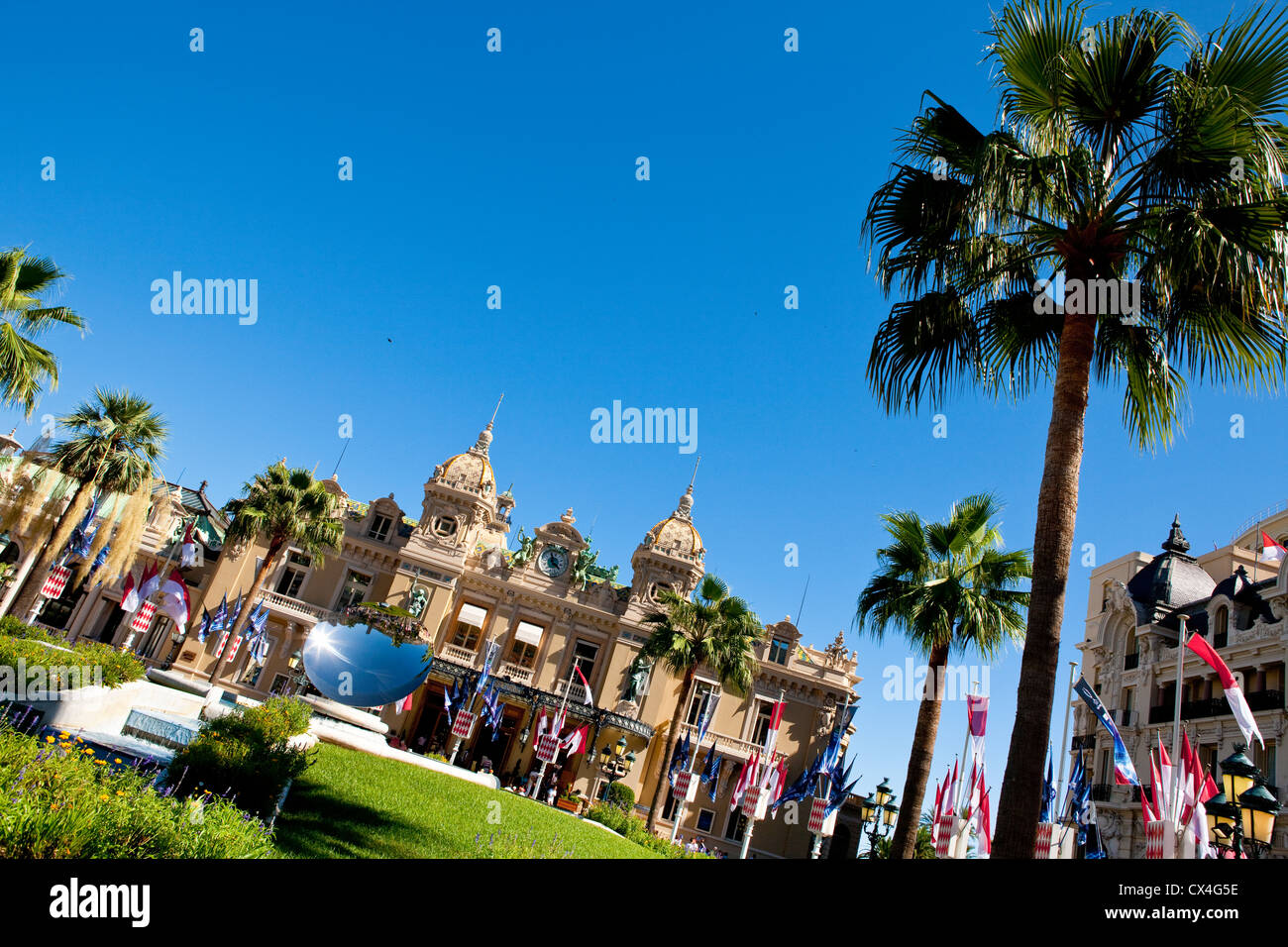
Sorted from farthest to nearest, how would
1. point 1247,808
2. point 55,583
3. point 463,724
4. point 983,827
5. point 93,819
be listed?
point 55,583, point 463,724, point 983,827, point 1247,808, point 93,819

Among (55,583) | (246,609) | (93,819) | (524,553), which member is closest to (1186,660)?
(524,553)

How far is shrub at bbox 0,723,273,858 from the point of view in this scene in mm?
4945

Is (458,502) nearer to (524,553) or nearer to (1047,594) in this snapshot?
(524,553)

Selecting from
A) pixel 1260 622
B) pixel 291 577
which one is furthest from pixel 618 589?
pixel 1260 622

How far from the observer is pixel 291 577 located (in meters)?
43.8

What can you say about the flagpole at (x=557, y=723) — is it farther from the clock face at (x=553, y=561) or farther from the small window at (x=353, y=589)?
the small window at (x=353, y=589)

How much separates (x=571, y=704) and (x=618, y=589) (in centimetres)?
747

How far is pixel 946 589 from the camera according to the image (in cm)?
1875

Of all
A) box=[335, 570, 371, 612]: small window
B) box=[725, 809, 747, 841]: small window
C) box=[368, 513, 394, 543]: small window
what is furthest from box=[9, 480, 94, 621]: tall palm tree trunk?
box=[725, 809, 747, 841]: small window

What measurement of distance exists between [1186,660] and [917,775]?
26088 millimetres

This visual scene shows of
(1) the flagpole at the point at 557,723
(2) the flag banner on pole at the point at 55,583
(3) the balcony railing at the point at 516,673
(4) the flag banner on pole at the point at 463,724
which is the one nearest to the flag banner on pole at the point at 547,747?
(1) the flagpole at the point at 557,723

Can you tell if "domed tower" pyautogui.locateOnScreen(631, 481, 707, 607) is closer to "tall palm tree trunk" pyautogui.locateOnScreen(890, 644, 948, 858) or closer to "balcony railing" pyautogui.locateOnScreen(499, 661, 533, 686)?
"balcony railing" pyautogui.locateOnScreen(499, 661, 533, 686)

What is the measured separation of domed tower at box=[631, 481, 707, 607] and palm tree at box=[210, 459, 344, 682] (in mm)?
16174
